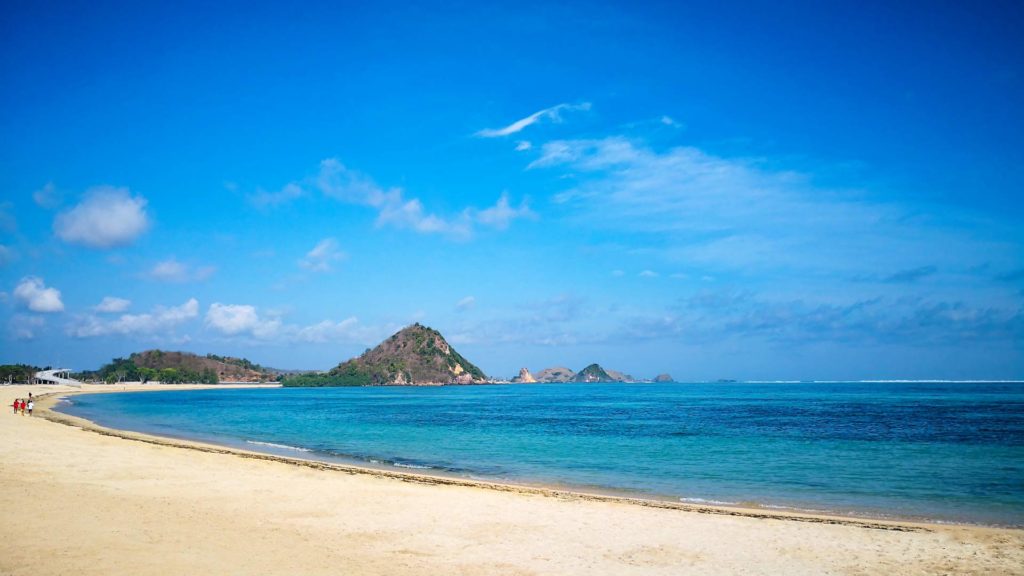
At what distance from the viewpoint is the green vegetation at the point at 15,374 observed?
501 feet

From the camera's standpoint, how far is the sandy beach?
11594 millimetres

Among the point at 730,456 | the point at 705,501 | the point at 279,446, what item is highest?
the point at 705,501

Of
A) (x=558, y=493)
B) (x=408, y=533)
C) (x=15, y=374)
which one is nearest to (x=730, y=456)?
(x=558, y=493)

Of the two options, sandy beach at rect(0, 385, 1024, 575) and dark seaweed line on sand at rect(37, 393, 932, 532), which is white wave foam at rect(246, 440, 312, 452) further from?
sandy beach at rect(0, 385, 1024, 575)

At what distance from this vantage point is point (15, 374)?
154375mm

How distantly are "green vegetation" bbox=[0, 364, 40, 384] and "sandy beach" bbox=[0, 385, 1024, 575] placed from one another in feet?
567

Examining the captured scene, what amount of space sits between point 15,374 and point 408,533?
189748 millimetres

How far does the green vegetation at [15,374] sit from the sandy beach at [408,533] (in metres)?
173

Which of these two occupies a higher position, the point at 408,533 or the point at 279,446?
the point at 408,533

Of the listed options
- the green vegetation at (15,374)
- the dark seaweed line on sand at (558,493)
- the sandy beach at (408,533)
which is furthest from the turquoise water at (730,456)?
the green vegetation at (15,374)

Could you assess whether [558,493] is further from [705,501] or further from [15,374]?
[15,374]

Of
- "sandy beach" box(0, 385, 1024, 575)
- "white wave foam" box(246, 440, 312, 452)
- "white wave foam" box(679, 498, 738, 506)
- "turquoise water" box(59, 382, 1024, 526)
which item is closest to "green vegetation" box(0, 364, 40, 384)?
"turquoise water" box(59, 382, 1024, 526)

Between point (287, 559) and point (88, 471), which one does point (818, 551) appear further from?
point (88, 471)

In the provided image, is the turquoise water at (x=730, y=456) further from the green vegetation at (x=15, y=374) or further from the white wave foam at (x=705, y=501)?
the green vegetation at (x=15, y=374)
